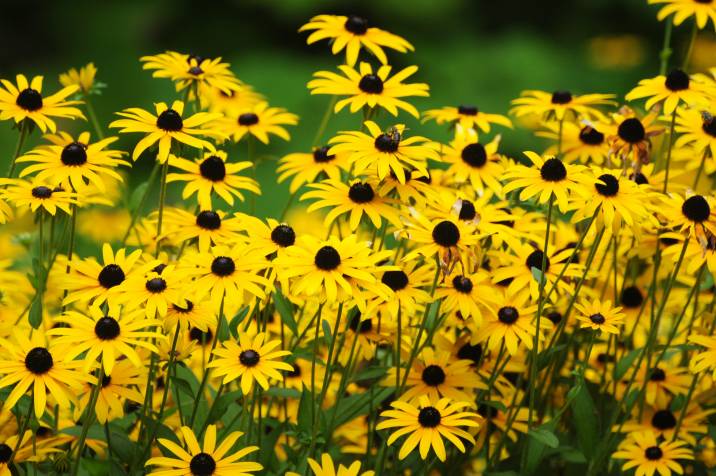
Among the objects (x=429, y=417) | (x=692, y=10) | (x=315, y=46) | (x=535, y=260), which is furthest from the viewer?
(x=315, y=46)

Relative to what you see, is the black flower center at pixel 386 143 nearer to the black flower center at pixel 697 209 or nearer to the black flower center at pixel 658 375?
the black flower center at pixel 697 209

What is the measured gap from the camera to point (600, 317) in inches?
62.5

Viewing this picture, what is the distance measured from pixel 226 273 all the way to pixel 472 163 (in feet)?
1.88

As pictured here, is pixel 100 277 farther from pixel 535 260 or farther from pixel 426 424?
pixel 535 260

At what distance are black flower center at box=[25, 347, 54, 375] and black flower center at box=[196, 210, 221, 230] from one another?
0.33 meters

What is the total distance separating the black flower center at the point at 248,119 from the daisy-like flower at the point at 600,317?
2.33 feet

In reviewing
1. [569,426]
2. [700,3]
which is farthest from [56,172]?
[700,3]

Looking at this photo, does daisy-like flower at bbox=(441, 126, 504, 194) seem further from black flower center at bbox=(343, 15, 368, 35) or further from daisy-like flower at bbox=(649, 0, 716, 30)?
daisy-like flower at bbox=(649, 0, 716, 30)

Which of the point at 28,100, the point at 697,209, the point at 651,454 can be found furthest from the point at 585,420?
the point at 28,100

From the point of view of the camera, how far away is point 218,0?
634cm

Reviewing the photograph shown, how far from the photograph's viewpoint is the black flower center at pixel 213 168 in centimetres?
162

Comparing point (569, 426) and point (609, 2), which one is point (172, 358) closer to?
point (569, 426)

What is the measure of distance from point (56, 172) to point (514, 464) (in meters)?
0.89

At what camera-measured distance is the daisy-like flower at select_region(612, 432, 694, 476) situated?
1645mm
